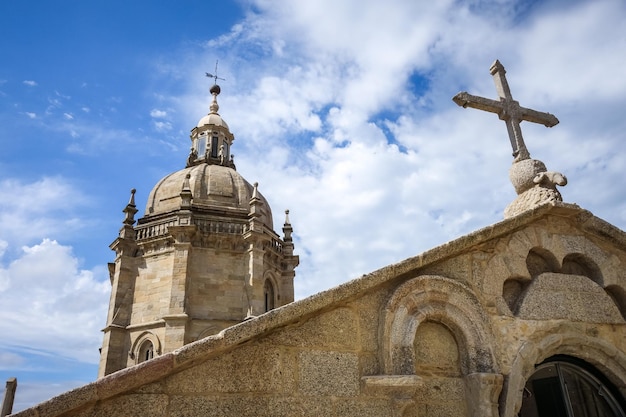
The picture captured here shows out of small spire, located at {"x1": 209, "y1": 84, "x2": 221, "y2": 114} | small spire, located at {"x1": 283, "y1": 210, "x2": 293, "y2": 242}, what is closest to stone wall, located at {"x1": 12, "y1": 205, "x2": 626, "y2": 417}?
small spire, located at {"x1": 283, "y1": 210, "x2": 293, "y2": 242}

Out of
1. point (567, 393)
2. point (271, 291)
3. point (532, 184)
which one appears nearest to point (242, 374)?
point (567, 393)

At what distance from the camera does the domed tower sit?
17484mm

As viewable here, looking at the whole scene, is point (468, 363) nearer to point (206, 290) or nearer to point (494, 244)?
point (494, 244)

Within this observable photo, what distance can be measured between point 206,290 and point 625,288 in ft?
49.4

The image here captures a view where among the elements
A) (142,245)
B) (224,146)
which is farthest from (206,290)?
(224,146)

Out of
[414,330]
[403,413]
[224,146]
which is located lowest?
[403,413]

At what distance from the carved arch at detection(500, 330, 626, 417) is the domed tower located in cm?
1414

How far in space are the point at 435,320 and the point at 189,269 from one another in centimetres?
1482

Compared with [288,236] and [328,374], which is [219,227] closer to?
[288,236]

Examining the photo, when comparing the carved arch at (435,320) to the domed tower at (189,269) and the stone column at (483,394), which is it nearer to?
the stone column at (483,394)

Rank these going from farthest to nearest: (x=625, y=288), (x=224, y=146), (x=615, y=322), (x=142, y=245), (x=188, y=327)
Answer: (x=224, y=146), (x=142, y=245), (x=188, y=327), (x=625, y=288), (x=615, y=322)

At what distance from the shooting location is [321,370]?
3951mm

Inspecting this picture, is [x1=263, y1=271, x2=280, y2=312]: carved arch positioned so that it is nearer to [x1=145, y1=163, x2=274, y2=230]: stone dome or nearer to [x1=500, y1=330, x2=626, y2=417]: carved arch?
[x1=145, y1=163, x2=274, y2=230]: stone dome

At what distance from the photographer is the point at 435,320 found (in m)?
4.56
